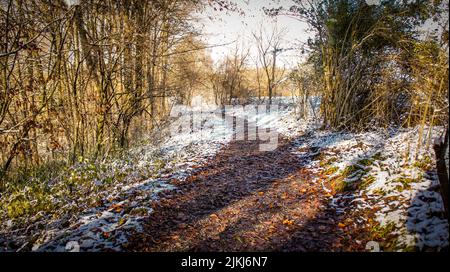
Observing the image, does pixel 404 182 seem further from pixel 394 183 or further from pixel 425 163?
pixel 425 163

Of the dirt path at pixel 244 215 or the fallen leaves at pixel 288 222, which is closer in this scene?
the dirt path at pixel 244 215

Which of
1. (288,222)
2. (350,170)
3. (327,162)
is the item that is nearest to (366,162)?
(350,170)

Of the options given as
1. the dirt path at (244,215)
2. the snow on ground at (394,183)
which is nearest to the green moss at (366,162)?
the snow on ground at (394,183)

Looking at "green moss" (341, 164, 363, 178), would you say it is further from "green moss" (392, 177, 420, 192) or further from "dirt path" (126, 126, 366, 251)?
"green moss" (392, 177, 420, 192)

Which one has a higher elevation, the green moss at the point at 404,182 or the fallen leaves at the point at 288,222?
the green moss at the point at 404,182

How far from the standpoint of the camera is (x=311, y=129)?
376 inches

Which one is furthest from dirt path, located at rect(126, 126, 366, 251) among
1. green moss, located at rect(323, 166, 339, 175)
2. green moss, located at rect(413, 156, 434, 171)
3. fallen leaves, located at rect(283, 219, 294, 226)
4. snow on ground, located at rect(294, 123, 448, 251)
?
green moss, located at rect(413, 156, 434, 171)

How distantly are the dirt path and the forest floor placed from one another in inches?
0.7

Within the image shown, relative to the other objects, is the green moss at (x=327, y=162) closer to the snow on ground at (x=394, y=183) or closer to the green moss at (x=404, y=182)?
the snow on ground at (x=394, y=183)

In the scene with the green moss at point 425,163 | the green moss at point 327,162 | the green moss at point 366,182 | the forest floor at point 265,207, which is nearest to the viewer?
the forest floor at point 265,207

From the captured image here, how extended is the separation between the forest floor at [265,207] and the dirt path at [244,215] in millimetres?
17

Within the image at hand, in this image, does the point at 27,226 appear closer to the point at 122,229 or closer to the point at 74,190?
the point at 74,190

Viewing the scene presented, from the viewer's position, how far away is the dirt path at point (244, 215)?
10.7 ft

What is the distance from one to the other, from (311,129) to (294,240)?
7.01 meters
